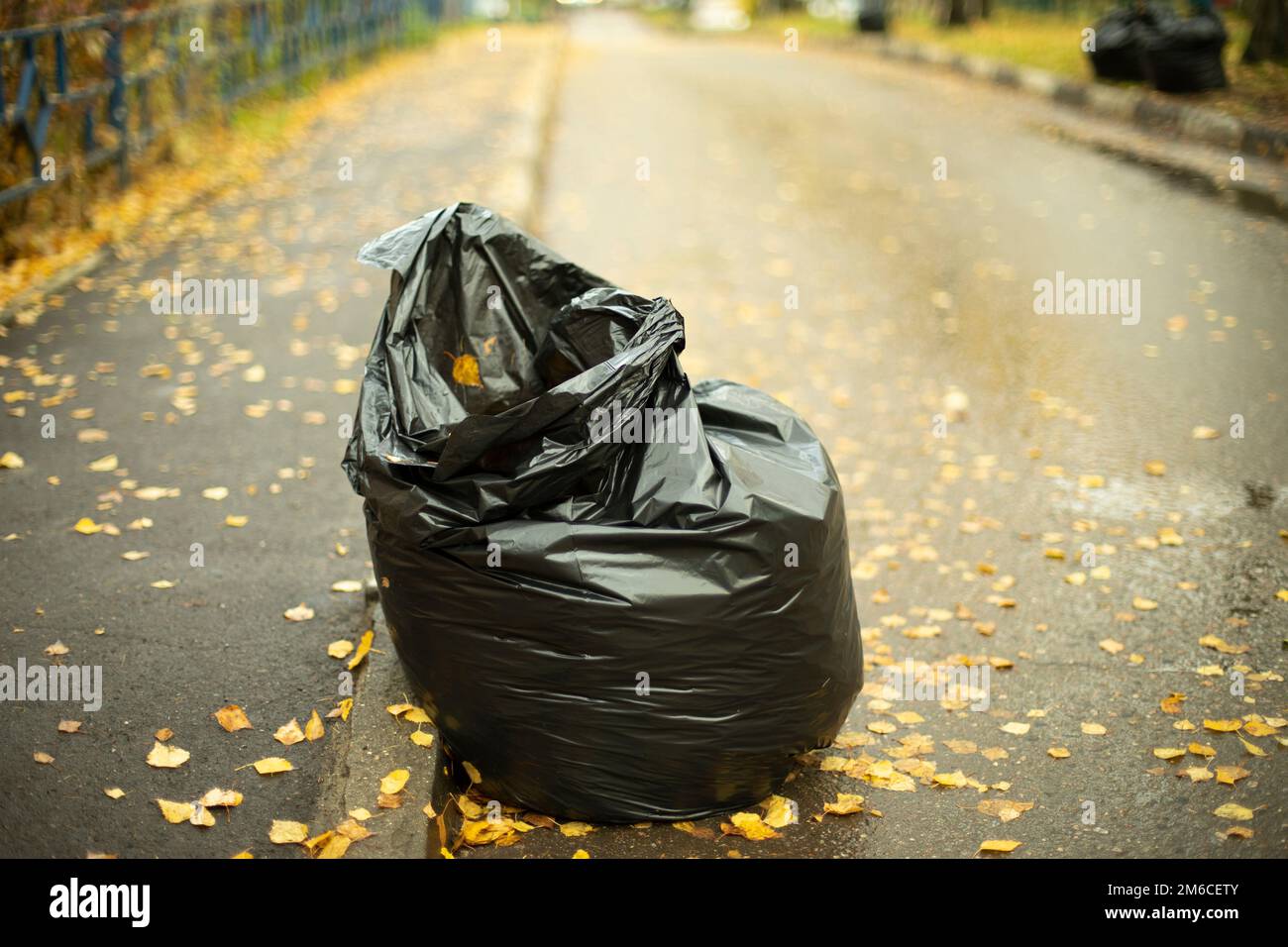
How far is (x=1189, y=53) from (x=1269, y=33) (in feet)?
5.33

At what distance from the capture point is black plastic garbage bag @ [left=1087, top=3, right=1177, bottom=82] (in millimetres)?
12227

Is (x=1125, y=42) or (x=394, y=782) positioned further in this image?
(x=1125, y=42)

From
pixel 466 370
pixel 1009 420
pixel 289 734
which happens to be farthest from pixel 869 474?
pixel 289 734

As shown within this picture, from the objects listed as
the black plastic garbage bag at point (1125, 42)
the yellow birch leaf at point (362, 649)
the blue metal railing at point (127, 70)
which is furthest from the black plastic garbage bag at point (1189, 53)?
the yellow birch leaf at point (362, 649)

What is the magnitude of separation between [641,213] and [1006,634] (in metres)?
6.09

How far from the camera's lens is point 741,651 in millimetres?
2707

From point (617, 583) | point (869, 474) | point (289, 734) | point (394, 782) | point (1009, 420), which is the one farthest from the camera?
point (1009, 420)

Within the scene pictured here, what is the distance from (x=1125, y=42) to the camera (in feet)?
41.0

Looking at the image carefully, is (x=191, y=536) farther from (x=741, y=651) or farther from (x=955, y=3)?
(x=955, y=3)

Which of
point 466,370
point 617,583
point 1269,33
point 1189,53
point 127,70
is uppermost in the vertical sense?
point 1269,33

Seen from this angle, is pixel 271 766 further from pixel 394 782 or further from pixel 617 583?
pixel 617 583

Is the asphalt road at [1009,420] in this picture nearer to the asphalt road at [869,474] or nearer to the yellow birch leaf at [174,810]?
the asphalt road at [869,474]

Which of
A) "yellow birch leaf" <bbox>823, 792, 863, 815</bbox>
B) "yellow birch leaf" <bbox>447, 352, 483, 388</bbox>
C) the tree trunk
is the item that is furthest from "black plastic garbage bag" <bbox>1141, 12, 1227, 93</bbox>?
"yellow birch leaf" <bbox>823, 792, 863, 815</bbox>
